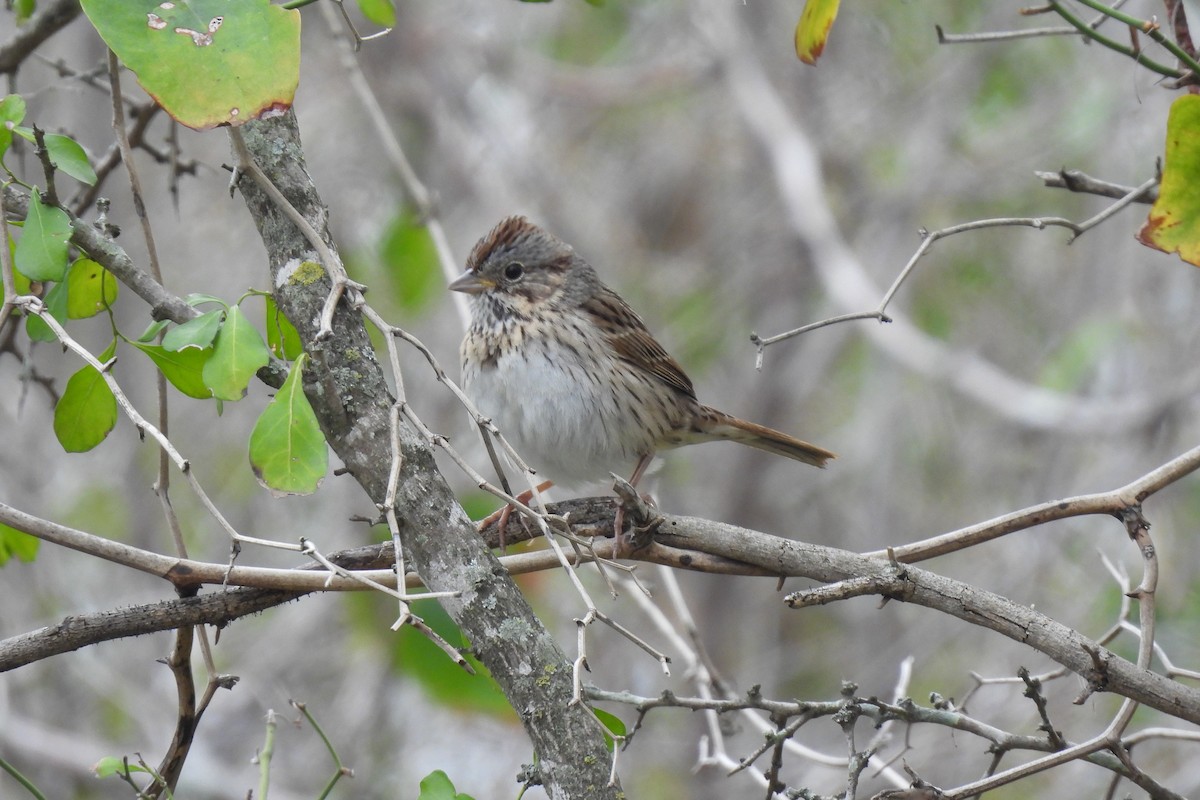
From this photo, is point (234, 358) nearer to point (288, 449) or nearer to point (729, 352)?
point (288, 449)

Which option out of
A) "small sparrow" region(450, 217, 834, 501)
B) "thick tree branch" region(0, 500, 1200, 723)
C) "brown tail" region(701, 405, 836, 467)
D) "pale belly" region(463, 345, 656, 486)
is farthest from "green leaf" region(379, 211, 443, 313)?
"thick tree branch" region(0, 500, 1200, 723)

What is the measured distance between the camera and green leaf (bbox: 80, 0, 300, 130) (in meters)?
1.63

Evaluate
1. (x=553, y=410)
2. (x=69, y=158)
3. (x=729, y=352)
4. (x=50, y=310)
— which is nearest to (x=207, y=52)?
(x=69, y=158)

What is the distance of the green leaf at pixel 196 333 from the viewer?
1.79 metres

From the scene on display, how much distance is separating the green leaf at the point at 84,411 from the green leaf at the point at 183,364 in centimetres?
18

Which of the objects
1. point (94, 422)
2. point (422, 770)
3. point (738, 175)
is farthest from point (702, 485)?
point (94, 422)

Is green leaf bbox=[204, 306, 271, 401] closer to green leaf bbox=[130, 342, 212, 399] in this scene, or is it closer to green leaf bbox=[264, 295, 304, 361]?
green leaf bbox=[130, 342, 212, 399]

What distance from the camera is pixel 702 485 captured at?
7.51m

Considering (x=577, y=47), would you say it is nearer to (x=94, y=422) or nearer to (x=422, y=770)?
(x=422, y=770)

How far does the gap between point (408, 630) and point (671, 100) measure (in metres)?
4.48

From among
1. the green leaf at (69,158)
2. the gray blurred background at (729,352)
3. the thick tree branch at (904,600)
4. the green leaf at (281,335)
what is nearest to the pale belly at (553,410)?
the gray blurred background at (729,352)

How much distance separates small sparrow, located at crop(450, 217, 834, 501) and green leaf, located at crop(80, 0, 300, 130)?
69.8 inches

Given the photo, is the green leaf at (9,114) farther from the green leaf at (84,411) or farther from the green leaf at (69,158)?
the green leaf at (84,411)

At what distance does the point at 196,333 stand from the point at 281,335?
291mm
